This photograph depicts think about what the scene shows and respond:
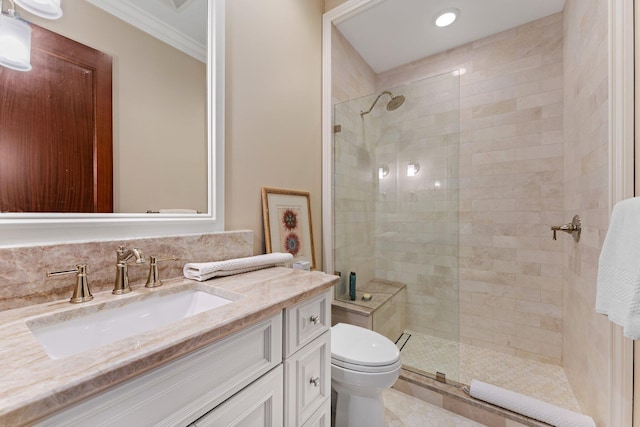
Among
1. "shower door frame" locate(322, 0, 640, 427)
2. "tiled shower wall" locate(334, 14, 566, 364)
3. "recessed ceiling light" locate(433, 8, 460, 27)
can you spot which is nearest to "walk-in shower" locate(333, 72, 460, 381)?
"tiled shower wall" locate(334, 14, 566, 364)

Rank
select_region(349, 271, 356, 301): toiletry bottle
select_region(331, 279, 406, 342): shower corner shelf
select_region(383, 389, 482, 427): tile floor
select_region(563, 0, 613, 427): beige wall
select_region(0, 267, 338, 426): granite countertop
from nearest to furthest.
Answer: select_region(0, 267, 338, 426): granite countertop
select_region(563, 0, 613, 427): beige wall
select_region(383, 389, 482, 427): tile floor
select_region(331, 279, 406, 342): shower corner shelf
select_region(349, 271, 356, 301): toiletry bottle

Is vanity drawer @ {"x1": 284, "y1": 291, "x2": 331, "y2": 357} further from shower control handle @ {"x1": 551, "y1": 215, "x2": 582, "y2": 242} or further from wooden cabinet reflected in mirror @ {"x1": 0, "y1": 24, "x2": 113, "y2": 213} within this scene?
shower control handle @ {"x1": 551, "y1": 215, "x2": 582, "y2": 242}

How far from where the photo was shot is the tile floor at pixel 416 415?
1.40 meters

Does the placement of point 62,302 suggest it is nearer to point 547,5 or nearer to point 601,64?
point 601,64

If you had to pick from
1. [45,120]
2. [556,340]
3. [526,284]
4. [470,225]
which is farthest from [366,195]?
[45,120]

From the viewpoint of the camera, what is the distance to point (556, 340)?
1875mm

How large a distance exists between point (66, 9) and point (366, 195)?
1898 mm

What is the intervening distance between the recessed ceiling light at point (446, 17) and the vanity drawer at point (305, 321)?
2122 mm

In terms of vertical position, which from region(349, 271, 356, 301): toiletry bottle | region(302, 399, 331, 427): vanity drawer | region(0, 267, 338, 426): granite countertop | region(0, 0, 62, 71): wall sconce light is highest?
region(0, 0, 62, 71): wall sconce light

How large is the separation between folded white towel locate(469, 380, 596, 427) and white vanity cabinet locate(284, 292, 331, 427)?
0.98 m

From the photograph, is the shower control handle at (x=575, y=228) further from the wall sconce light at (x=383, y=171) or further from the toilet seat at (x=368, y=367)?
the toilet seat at (x=368, y=367)

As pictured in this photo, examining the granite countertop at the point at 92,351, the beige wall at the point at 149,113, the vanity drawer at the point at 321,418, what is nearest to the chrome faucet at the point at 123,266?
the granite countertop at the point at 92,351

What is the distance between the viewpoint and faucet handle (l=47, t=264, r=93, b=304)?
0.74 m

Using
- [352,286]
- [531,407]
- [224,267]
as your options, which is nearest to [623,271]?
[531,407]
